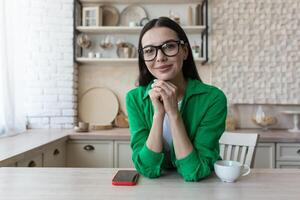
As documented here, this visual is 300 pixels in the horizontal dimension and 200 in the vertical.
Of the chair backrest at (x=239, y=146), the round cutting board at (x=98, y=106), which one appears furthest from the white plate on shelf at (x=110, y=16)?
the chair backrest at (x=239, y=146)

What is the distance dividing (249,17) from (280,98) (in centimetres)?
89

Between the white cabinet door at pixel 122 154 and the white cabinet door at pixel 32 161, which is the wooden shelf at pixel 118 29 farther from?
the white cabinet door at pixel 32 161

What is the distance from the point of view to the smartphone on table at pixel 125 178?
963mm

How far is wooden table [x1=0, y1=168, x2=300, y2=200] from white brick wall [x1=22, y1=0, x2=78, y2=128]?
192cm

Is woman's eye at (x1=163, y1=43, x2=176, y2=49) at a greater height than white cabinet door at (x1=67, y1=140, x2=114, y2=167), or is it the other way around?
woman's eye at (x1=163, y1=43, x2=176, y2=49)

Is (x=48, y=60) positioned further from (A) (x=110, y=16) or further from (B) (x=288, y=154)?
(B) (x=288, y=154)

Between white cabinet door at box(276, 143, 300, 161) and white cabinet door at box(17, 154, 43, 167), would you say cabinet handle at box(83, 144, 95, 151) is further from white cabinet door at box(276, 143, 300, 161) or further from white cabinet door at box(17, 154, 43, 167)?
white cabinet door at box(276, 143, 300, 161)

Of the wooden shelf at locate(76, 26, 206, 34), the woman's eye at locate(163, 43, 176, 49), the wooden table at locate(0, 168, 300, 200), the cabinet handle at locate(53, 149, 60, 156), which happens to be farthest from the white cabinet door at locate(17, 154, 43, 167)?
the wooden shelf at locate(76, 26, 206, 34)

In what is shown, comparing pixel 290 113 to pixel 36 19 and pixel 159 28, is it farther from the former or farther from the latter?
pixel 36 19

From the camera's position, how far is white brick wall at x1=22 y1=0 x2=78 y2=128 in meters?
2.94

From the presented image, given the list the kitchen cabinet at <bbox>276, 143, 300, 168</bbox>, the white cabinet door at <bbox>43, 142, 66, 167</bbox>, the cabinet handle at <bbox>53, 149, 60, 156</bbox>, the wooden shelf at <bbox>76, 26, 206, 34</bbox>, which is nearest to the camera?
the white cabinet door at <bbox>43, 142, 66, 167</bbox>

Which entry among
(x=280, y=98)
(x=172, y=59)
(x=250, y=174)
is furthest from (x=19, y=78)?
(x=280, y=98)

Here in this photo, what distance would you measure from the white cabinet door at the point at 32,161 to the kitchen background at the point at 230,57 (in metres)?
0.93

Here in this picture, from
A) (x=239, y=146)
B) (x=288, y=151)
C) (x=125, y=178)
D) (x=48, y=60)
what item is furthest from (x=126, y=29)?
(x=125, y=178)
